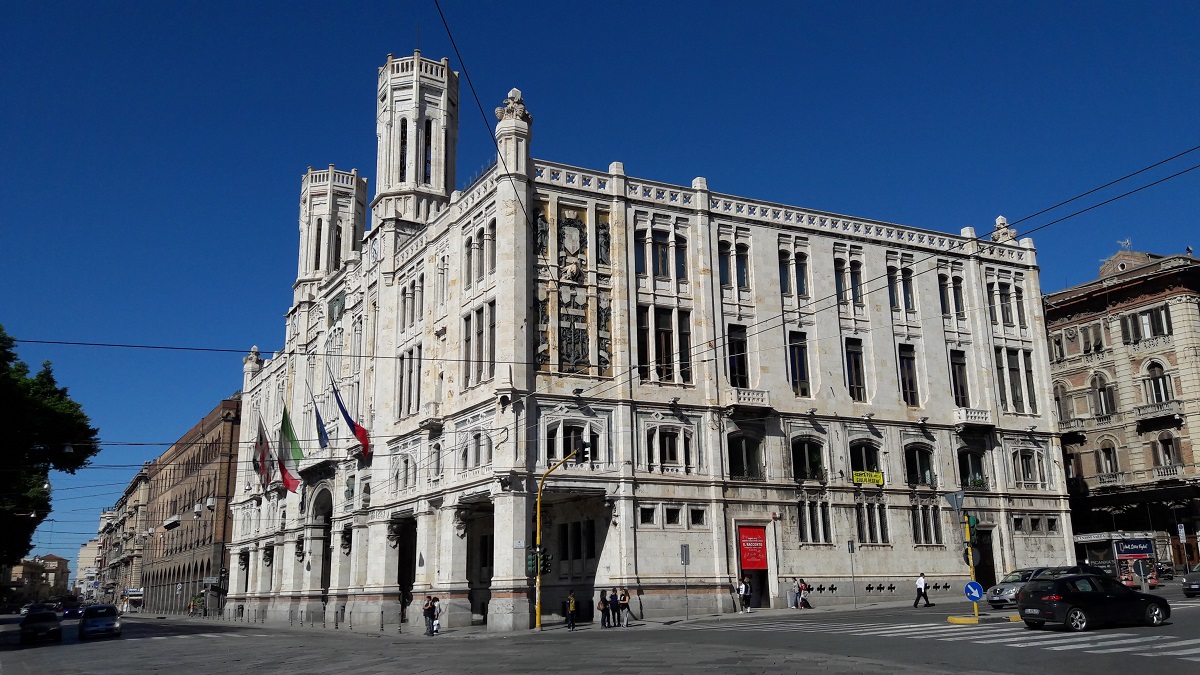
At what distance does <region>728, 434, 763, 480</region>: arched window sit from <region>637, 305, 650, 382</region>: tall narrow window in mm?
5034

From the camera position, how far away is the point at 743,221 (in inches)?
1886

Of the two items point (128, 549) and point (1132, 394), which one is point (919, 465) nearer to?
point (1132, 394)

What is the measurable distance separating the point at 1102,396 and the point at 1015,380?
13.0 meters

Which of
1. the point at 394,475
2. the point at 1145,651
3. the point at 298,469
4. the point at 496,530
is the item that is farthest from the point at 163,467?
the point at 1145,651

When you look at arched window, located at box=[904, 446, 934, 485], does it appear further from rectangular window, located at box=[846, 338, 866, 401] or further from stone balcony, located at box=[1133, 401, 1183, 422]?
stone balcony, located at box=[1133, 401, 1183, 422]

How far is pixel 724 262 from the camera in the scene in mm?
47094

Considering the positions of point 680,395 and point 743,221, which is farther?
point 743,221

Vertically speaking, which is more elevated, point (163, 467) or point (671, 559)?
point (163, 467)

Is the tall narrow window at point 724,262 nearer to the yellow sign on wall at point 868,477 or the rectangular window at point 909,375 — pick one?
the rectangular window at point 909,375

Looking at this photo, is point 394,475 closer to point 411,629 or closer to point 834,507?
point 411,629

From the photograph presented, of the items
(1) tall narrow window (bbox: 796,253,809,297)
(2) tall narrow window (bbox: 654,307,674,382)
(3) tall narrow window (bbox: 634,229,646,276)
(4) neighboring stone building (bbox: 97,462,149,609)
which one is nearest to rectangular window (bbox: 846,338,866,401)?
(1) tall narrow window (bbox: 796,253,809,297)

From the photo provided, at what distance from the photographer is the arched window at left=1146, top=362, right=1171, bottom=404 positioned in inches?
2299

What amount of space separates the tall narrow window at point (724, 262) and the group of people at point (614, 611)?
52.1 ft

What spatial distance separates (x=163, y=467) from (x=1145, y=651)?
12745 centimetres
